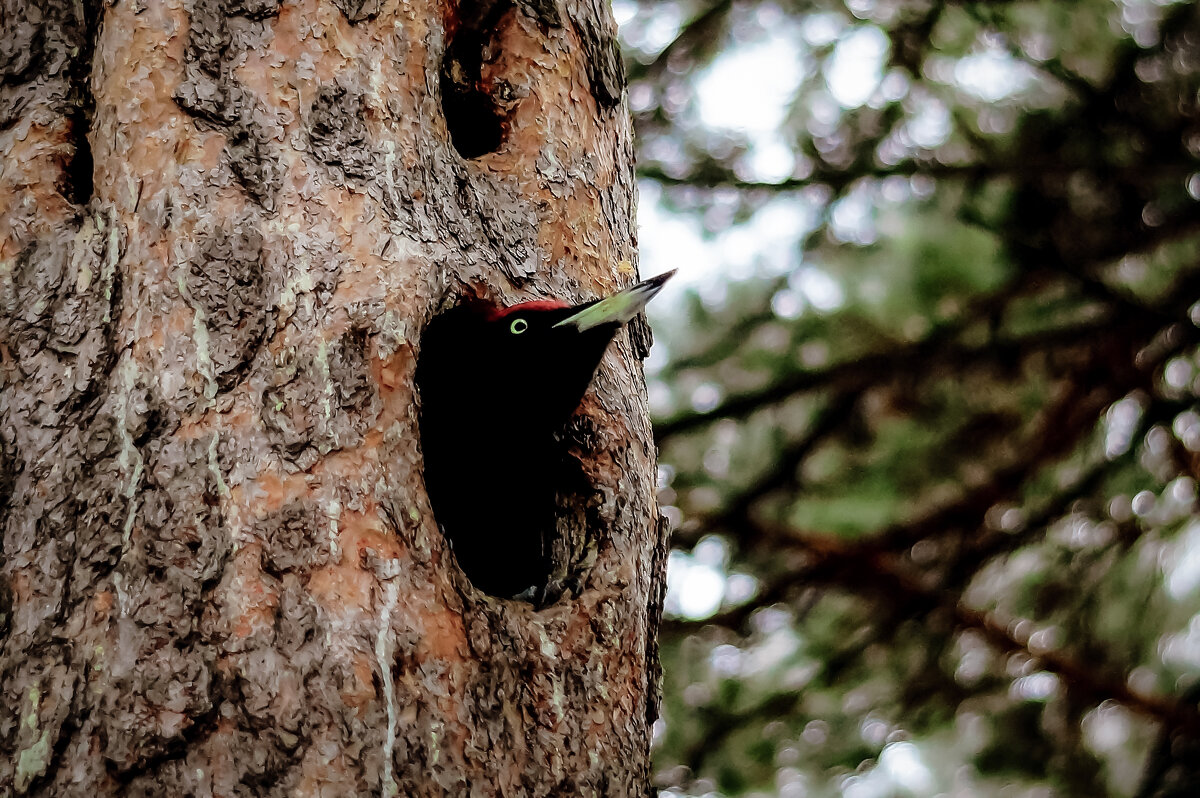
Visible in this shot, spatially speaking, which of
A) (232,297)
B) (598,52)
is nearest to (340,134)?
(232,297)

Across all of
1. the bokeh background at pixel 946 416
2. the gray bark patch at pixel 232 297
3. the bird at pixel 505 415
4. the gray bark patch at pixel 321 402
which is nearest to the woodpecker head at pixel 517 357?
the bird at pixel 505 415

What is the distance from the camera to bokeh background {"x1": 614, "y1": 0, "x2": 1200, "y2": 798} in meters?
3.79

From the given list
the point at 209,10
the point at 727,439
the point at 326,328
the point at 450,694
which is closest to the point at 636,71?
the point at 727,439

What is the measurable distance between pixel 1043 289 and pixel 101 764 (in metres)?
3.48

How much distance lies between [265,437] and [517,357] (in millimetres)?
423

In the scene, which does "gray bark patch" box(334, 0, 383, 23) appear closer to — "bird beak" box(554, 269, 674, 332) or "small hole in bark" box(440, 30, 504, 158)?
"small hole in bark" box(440, 30, 504, 158)

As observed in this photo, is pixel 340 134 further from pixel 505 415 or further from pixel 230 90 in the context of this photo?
pixel 505 415

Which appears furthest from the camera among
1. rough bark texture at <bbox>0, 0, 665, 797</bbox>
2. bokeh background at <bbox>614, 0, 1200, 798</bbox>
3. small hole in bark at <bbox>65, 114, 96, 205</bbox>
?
bokeh background at <bbox>614, 0, 1200, 798</bbox>

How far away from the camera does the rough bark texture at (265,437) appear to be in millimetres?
1347

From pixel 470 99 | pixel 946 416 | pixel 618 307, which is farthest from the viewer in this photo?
pixel 946 416

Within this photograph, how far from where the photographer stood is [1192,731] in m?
3.64

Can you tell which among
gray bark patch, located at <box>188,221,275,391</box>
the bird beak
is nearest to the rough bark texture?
gray bark patch, located at <box>188,221,275,391</box>

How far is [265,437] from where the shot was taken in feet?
4.85

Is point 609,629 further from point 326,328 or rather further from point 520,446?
point 326,328
